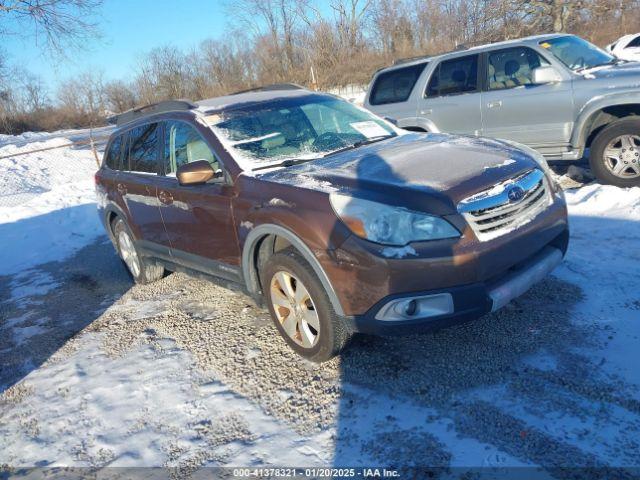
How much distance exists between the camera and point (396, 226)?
2.84 metres

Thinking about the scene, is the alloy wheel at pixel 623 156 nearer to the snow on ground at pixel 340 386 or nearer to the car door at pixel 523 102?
the car door at pixel 523 102

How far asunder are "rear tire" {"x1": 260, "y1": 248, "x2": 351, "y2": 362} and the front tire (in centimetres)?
468

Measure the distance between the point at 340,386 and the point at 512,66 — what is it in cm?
559

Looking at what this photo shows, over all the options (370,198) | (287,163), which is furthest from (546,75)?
(370,198)

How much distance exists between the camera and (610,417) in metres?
2.53

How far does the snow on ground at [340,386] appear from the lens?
Result: 2.55m

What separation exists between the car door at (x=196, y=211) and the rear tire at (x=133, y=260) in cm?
92

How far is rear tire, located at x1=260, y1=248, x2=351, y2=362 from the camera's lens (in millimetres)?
3107

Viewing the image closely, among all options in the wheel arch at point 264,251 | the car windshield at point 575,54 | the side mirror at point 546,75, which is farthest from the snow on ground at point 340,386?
the car windshield at point 575,54

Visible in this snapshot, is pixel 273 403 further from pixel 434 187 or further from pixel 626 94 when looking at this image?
pixel 626 94

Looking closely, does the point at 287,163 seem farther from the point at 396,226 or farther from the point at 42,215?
the point at 42,215

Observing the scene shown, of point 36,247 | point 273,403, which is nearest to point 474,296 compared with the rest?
point 273,403

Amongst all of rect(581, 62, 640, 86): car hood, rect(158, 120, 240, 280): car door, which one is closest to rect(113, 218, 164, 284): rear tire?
rect(158, 120, 240, 280): car door

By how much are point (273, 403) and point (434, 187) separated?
1621 millimetres
